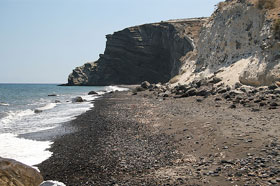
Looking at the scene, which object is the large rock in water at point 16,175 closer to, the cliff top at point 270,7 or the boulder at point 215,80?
the boulder at point 215,80

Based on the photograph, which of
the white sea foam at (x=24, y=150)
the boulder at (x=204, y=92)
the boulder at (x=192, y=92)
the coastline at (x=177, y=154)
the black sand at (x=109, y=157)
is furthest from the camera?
the boulder at (x=192, y=92)

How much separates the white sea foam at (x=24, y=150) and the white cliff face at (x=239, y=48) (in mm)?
20067

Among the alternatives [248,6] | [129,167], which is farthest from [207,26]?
[129,167]

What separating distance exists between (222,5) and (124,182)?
4426cm

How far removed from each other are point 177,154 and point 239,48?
Answer: 93.0 feet

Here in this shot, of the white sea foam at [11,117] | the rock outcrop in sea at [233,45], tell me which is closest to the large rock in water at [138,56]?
the rock outcrop in sea at [233,45]

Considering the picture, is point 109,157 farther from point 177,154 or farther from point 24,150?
point 24,150

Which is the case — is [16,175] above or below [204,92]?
below

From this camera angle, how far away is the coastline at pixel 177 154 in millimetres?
8078

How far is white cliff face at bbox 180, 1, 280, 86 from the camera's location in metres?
26.0

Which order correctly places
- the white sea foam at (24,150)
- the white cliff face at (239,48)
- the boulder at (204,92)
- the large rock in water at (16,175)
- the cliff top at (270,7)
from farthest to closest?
the cliff top at (270,7) → the boulder at (204,92) → the white cliff face at (239,48) → the white sea foam at (24,150) → the large rock in water at (16,175)

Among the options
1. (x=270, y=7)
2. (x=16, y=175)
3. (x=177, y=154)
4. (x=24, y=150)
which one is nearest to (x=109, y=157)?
(x=177, y=154)

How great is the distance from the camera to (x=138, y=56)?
123 meters

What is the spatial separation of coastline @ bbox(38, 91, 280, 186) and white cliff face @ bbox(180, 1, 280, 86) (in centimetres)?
1142
